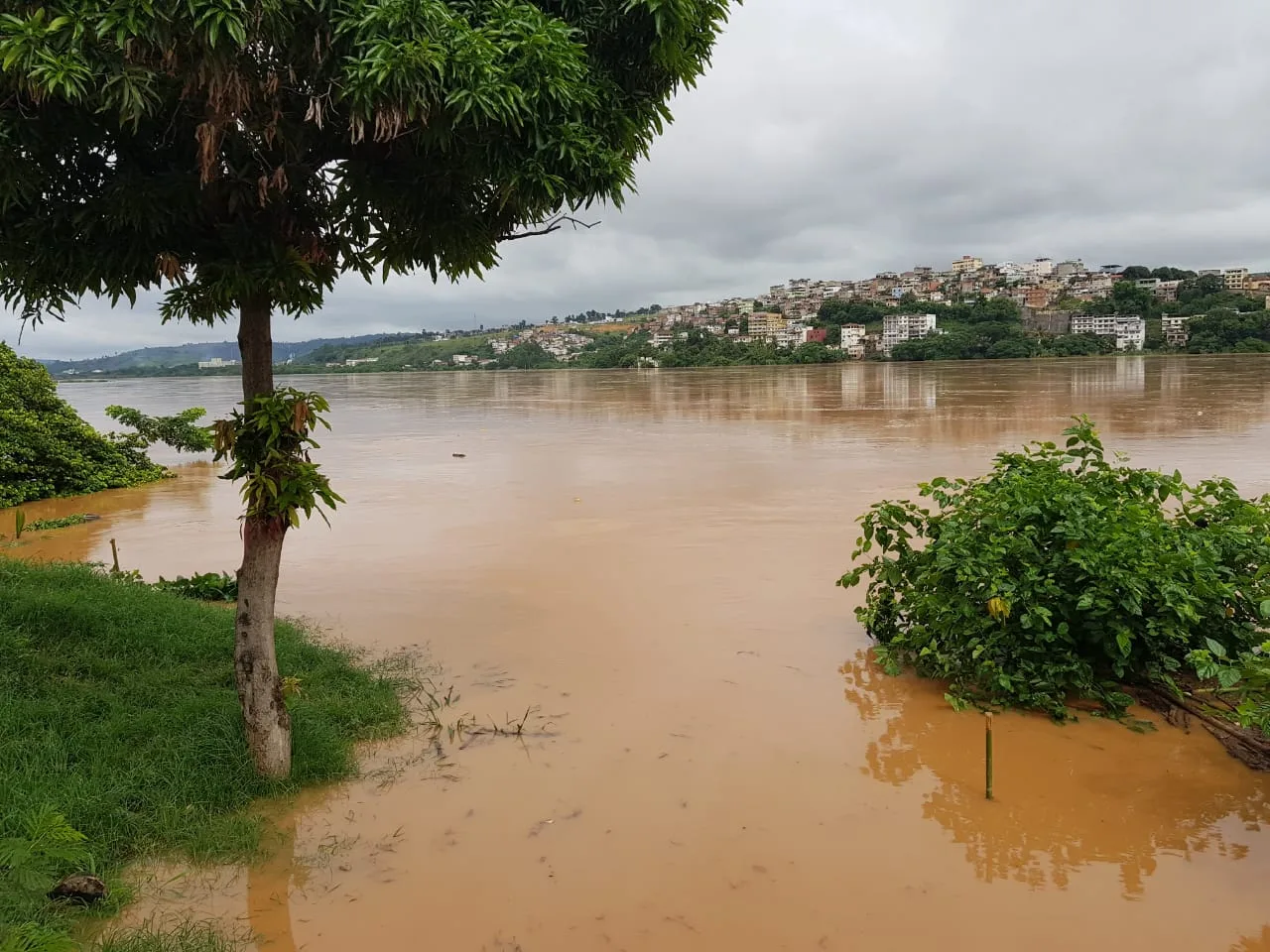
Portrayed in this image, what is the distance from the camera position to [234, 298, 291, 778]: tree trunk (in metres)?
4.34

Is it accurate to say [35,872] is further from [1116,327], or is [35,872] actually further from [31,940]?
[1116,327]

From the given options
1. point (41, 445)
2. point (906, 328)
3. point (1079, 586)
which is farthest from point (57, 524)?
point (906, 328)

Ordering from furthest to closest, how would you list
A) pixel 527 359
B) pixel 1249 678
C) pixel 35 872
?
pixel 527 359 < pixel 1249 678 < pixel 35 872

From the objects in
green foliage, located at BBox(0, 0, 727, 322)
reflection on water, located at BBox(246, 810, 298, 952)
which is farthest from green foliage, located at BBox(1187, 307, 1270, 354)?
reflection on water, located at BBox(246, 810, 298, 952)

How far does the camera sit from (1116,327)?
78.3 meters

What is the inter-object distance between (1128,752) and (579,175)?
4.33m

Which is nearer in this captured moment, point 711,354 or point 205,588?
point 205,588

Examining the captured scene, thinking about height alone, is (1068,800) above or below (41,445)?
below

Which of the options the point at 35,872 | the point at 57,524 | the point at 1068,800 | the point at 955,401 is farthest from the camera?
the point at 955,401

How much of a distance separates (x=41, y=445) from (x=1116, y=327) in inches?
3342

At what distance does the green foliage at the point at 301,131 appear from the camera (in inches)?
120

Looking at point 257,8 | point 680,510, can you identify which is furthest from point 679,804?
point 680,510

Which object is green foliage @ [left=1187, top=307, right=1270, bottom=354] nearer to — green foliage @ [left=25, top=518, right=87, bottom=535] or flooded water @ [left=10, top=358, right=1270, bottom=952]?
flooded water @ [left=10, top=358, right=1270, bottom=952]

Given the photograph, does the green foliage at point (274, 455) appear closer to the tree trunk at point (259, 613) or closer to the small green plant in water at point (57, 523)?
the tree trunk at point (259, 613)
